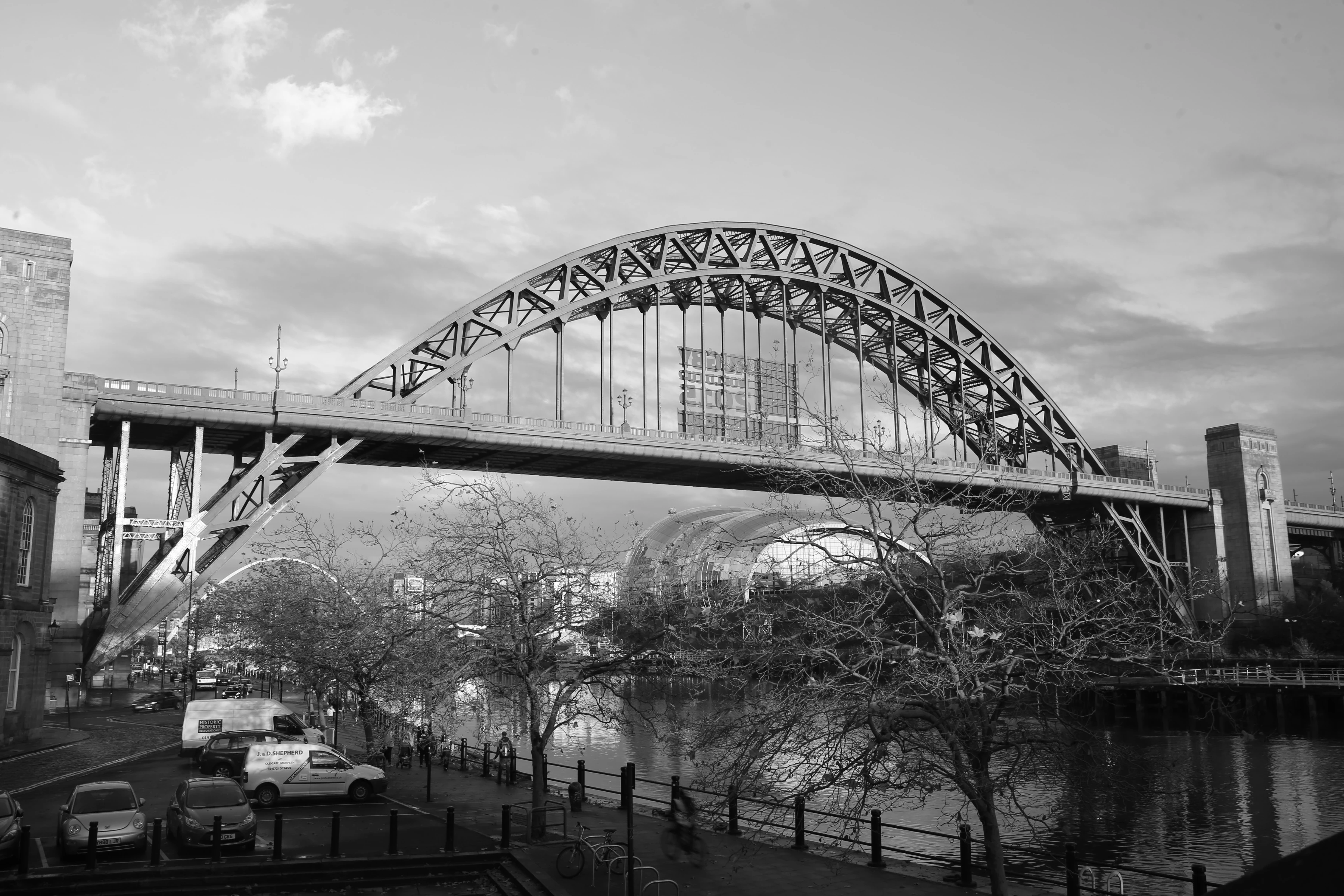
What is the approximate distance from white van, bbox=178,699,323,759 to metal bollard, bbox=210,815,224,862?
722 inches

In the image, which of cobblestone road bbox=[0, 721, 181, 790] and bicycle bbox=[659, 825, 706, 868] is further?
cobblestone road bbox=[0, 721, 181, 790]

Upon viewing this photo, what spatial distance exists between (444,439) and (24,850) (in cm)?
4240

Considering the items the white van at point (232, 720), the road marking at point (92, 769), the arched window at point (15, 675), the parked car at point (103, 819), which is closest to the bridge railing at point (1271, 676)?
the white van at point (232, 720)

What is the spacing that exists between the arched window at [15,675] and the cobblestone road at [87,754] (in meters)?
2.54

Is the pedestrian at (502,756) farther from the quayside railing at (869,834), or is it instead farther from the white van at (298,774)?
the white van at (298,774)

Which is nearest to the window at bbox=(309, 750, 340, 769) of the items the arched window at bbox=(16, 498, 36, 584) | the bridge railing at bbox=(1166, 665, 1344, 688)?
the arched window at bbox=(16, 498, 36, 584)

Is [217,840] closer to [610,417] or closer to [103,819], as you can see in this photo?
[103,819]

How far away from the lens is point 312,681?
45.4 meters

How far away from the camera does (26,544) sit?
42688 mm

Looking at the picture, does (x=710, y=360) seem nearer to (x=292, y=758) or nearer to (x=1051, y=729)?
(x=292, y=758)

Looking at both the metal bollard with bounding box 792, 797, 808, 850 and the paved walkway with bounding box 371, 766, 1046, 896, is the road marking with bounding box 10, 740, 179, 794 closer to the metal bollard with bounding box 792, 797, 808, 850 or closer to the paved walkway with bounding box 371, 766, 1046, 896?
the paved walkway with bounding box 371, 766, 1046, 896

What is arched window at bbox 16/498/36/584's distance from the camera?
42062mm

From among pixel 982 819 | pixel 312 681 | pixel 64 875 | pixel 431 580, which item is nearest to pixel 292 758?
pixel 431 580

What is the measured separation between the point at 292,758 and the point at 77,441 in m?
25.9
